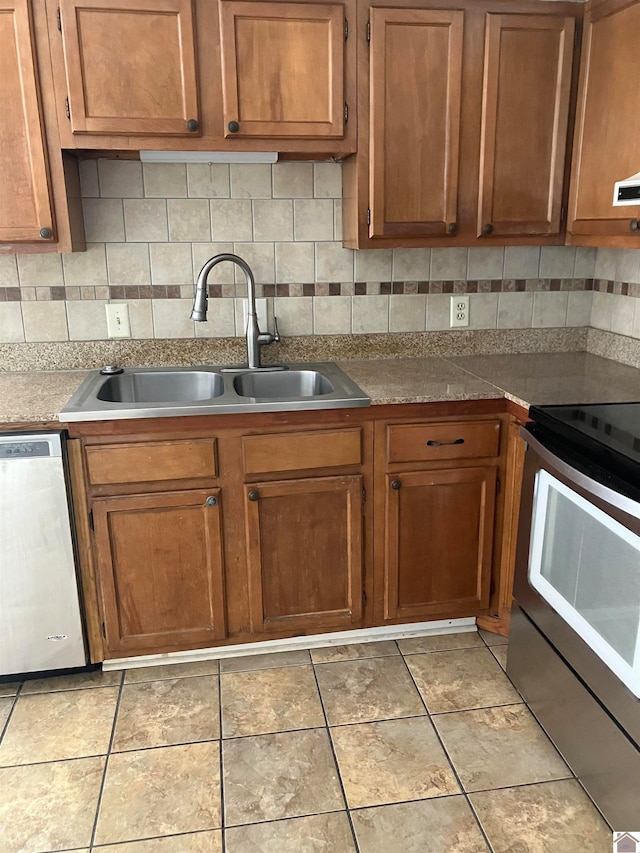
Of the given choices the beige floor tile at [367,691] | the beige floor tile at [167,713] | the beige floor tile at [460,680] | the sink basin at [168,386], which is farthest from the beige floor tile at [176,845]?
the sink basin at [168,386]

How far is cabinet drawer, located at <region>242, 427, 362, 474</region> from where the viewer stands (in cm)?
210

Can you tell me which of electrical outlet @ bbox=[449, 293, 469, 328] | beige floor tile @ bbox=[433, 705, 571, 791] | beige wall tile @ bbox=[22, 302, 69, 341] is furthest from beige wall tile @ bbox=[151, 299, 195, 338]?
beige floor tile @ bbox=[433, 705, 571, 791]

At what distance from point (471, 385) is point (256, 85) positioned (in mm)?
1152

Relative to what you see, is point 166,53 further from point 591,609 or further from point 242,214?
point 591,609

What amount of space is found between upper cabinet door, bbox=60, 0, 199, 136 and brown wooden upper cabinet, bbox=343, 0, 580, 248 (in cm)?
56

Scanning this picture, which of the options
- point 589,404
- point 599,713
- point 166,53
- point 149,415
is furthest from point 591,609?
point 166,53

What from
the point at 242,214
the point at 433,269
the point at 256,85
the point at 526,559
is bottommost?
the point at 526,559

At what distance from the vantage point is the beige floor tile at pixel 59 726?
1.90m

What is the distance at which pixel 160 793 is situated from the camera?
5.74ft

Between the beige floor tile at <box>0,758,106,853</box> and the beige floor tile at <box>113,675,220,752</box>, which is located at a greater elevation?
the beige floor tile at <box>0,758,106,853</box>

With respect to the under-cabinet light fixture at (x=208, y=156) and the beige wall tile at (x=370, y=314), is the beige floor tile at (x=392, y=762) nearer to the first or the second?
the beige wall tile at (x=370, y=314)

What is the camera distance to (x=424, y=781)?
178 cm

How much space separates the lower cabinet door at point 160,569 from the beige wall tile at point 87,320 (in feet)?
2.39

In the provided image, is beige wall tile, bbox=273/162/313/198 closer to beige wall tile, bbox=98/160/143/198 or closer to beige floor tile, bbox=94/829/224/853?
beige wall tile, bbox=98/160/143/198
